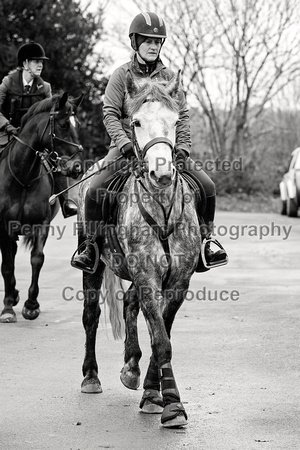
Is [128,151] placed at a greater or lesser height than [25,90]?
lesser

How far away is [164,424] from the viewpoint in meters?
6.41

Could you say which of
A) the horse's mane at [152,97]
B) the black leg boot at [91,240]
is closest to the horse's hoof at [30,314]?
the black leg boot at [91,240]

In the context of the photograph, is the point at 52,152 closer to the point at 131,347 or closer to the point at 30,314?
the point at 30,314

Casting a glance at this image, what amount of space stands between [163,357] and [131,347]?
42.7 inches

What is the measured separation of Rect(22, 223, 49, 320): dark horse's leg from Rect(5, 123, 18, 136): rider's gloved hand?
4.02 feet

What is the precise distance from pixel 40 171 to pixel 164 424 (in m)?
6.00

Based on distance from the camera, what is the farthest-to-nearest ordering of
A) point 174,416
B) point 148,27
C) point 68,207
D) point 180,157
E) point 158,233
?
point 68,207
point 148,27
point 180,157
point 158,233
point 174,416

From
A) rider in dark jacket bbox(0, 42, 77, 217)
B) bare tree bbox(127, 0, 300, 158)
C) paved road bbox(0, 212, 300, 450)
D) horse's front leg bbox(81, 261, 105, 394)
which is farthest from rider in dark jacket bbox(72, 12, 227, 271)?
bare tree bbox(127, 0, 300, 158)

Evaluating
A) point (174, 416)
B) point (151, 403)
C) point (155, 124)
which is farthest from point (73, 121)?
→ point (174, 416)

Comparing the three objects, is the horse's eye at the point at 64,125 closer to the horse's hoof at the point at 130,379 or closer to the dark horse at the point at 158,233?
the dark horse at the point at 158,233

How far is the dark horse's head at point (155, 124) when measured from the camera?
20.9 ft

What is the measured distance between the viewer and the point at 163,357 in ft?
21.6

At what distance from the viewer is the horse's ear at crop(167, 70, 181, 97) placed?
696 cm

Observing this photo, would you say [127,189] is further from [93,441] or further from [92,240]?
[93,441]
